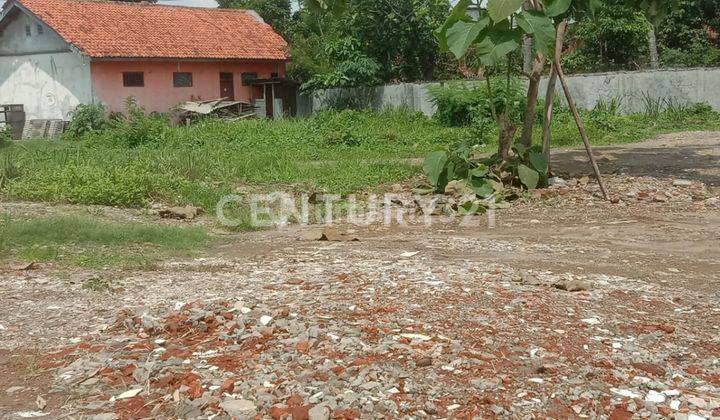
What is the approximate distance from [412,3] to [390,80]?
277 centimetres

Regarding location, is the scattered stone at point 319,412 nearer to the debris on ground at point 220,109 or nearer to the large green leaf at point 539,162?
the large green leaf at point 539,162

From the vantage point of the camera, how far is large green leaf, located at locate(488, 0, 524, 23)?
8.02 m

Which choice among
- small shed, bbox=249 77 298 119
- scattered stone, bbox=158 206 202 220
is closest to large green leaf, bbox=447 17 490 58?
scattered stone, bbox=158 206 202 220

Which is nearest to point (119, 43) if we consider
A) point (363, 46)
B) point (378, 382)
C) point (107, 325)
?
point (363, 46)

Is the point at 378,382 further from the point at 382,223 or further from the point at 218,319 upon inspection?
the point at 382,223

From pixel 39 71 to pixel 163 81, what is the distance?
3860mm

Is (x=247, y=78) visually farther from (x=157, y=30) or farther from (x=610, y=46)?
(x=610, y=46)

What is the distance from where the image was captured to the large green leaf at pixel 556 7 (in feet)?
28.9

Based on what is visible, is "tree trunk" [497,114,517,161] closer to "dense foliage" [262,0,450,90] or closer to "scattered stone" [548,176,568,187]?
"scattered stone" [548,176,568,187]

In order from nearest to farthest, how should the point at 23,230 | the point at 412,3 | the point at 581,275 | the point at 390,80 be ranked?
1. the point at 581,275
2. the point at 23,230
3. the point at 412,3
4. the point at 390,80

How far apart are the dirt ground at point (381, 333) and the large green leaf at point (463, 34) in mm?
2097

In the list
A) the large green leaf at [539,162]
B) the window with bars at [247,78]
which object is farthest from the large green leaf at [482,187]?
the window with bars at [247,78]

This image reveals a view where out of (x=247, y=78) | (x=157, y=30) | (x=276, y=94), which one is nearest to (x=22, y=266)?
(x=157, y=30)

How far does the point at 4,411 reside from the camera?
3996 millimetres
